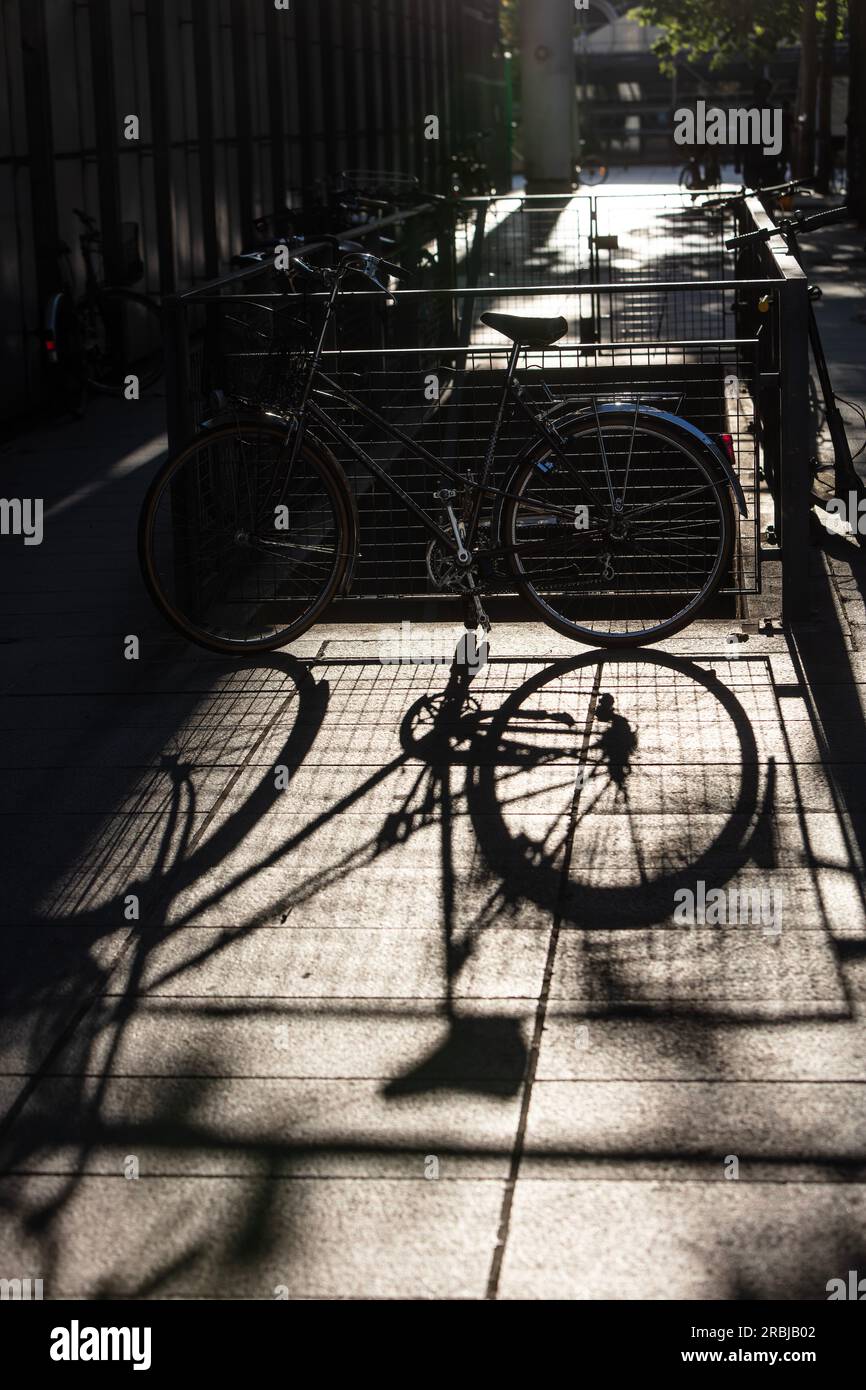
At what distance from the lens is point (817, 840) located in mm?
4828

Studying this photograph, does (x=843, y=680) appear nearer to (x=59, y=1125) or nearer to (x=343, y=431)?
(x=343, y=431)

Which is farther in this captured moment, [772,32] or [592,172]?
[592,172]

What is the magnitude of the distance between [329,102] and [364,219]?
11.3m

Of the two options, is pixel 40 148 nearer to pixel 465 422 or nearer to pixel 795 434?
pixel 465 422

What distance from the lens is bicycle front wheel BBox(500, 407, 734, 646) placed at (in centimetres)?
634

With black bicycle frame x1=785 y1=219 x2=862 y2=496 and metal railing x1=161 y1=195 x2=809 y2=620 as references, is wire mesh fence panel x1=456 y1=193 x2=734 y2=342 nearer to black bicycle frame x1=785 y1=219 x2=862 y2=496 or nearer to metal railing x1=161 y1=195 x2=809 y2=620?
metal railing x1=161 y1=195 x2=809 y2=620

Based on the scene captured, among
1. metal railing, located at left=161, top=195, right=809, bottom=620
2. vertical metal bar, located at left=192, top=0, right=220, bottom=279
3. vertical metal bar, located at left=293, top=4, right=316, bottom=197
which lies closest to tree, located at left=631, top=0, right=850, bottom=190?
vertical metal bar, located at left=293, top=4, right=316, bottom=197

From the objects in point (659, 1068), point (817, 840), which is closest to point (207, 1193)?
point (659, 1068)

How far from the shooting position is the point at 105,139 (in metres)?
15.3

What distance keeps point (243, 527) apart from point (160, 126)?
11301 millimetres

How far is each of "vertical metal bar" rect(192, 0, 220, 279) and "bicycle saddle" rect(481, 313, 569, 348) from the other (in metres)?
12.6

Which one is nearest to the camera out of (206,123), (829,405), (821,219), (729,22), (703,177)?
(821,219)

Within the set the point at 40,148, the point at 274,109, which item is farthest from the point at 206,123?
the point at 40,148

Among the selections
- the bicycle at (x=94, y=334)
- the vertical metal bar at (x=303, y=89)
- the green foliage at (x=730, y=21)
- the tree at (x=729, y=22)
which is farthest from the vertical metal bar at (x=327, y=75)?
the tree at (x=729, y=22)
